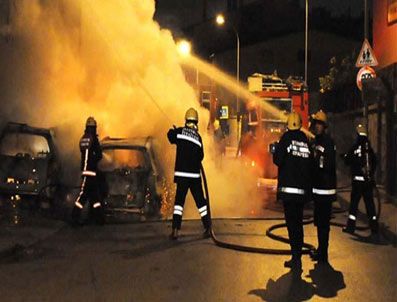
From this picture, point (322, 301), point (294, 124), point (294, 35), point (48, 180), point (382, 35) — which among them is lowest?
point (322, 301)

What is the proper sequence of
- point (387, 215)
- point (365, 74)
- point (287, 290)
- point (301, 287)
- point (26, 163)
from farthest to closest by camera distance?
point (365, 74) → point (26, 163) → point (387, 215) → point (301, 287) → point (287, 290)

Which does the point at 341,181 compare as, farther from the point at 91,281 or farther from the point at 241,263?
the point at 91,281

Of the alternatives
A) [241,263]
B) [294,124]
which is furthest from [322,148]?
[241,263]

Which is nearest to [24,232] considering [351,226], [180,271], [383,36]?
[180,271]

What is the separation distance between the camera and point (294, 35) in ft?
195

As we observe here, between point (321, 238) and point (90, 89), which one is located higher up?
point (90, 89)

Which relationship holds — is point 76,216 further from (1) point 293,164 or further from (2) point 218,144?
(2) point 218,144

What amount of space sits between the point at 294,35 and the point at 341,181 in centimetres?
4418

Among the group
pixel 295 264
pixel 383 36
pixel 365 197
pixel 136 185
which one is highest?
pixel 383 36

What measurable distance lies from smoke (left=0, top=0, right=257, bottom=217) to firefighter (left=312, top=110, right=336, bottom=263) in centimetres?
707

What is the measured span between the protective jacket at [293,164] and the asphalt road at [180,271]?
95 cm

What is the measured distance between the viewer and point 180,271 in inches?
272

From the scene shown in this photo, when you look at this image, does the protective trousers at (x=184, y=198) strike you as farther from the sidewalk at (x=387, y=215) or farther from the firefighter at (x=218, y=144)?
the firefighter at (x=218, y=144)

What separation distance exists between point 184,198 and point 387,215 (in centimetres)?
403
